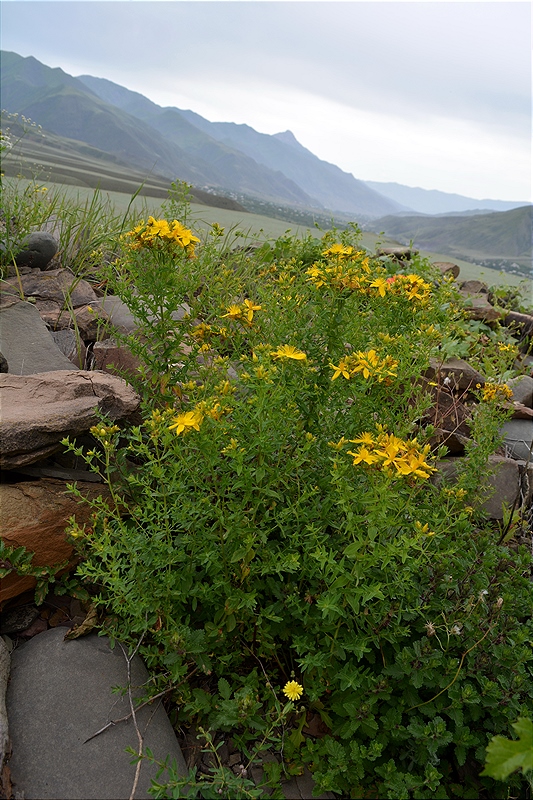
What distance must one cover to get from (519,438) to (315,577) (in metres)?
2.29

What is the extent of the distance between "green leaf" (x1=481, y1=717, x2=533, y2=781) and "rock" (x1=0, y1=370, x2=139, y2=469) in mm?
1625

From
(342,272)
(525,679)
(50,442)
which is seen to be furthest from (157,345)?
(525,679)

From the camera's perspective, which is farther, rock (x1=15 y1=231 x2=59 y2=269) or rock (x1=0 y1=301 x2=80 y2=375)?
rock (x1=15 y1=231 x2=59 y2=269)

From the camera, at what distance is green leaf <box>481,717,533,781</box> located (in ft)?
3.57

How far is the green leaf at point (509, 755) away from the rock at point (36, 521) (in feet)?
5.11

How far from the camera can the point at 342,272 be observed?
74.4 inches

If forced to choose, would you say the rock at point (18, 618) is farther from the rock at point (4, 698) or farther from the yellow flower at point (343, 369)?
the yellow flower at point (343, 369)

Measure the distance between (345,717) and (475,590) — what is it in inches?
26.3

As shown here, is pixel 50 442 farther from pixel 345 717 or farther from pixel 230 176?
pixel 230 176

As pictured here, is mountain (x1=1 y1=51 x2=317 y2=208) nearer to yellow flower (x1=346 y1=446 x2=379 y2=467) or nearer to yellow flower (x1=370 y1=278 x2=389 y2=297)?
yellow flower (x1=370 y1=278 x2=389 y2=297)

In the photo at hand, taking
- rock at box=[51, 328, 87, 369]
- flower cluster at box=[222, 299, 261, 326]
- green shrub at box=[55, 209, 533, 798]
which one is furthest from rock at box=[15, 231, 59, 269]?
flower cluster at box=[222, 299, 261, 326]

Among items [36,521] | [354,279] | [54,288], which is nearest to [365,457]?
[354,279]

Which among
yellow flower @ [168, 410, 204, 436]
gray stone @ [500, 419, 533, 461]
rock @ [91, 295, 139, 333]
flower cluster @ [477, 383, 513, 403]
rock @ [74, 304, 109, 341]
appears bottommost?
gray stone @ [500, 419, 533, 461]

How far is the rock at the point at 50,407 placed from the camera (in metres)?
1.99
